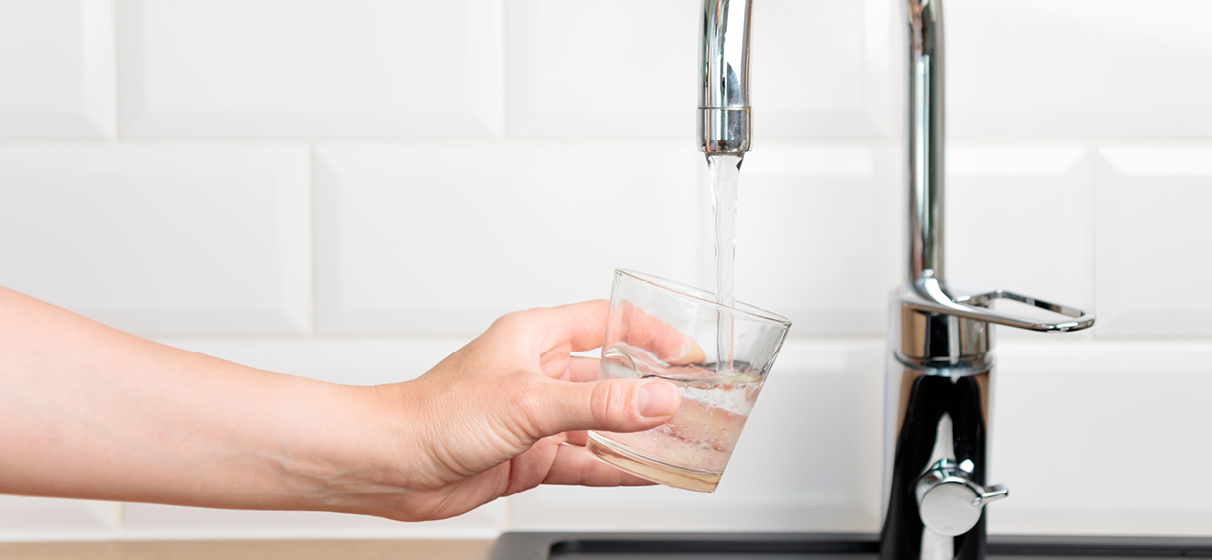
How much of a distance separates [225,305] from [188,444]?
279 millimetres

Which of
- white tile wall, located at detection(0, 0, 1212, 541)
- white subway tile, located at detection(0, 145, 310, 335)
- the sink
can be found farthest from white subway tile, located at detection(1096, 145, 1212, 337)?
white subway tile, located at detection(0, 145, 310, 335)

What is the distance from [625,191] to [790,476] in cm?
29

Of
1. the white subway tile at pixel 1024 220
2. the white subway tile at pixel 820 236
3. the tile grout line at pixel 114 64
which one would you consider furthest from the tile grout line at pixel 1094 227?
the tile grout line at pixel 114 64

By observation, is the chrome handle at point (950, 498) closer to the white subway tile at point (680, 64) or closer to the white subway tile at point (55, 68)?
the white subway tile at point (680, 64)

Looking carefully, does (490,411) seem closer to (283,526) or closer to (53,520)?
(283,526)

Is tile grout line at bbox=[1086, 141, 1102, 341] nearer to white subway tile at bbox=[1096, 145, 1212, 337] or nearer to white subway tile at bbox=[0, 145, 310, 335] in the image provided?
white subway tile at bbox=[1096, 145, 1212, 337]

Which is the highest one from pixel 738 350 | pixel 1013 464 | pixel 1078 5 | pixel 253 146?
pixel 1078 5

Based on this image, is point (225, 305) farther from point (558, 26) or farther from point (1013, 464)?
point (1013, 464)

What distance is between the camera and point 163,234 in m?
0.75

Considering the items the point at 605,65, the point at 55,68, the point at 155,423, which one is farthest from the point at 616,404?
the point at 55,68

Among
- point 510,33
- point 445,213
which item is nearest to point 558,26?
point 510,33

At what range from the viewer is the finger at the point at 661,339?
0.48 metres

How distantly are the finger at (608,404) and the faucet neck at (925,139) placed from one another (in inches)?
9.5

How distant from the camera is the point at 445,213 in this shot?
74 cm
